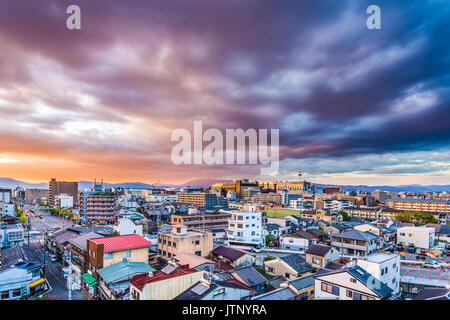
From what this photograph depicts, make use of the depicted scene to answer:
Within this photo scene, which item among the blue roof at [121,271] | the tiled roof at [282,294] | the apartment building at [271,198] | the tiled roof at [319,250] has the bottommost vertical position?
the apartment building at [271,198]

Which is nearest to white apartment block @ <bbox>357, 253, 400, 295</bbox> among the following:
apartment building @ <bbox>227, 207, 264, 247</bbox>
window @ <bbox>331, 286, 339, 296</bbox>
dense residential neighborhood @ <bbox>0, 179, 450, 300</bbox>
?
dense residential neighborhood @ <bbox>0, 179, 450, 300</bbox>

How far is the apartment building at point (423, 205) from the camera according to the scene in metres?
34.9

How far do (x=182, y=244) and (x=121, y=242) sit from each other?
286 centimetres

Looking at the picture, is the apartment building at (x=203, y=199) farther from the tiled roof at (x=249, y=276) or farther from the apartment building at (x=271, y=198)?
the tiled roof at (x=249, y=276)

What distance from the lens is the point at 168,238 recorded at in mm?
12742

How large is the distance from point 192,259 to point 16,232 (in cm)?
1390

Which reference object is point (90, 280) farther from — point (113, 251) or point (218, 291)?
point (218, 291)

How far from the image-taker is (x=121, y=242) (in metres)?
10.6

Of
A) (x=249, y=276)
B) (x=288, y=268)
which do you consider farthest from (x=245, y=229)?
(x=249, y=276)

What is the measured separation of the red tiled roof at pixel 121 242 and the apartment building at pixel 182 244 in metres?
1.72

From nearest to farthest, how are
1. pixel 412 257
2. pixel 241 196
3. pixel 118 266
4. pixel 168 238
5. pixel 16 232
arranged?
pixel 118 266 < pixel 168 238 < pixel 412 257 < pixel 16 232 < pixel 241 196

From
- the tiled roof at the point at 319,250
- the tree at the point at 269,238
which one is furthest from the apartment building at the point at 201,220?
the tiled roof at the point at 319,250
